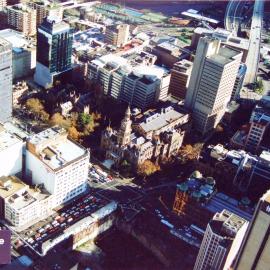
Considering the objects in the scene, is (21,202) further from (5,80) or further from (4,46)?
(4,46)

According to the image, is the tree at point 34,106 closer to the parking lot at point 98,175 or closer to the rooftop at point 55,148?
the rooftop at point 55,148

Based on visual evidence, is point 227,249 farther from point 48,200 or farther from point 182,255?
point 48,200

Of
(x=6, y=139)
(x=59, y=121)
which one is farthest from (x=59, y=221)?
(x=59, y=121)

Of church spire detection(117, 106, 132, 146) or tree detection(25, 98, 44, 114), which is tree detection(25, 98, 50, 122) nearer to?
tree detection(25, 98, 44, 114)

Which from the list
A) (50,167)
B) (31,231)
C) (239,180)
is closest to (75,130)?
(50,167)

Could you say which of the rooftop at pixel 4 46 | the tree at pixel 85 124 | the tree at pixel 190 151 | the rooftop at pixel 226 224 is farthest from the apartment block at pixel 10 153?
the rooftop at pixel 226 224

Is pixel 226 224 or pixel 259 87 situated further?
pixel 259 87
